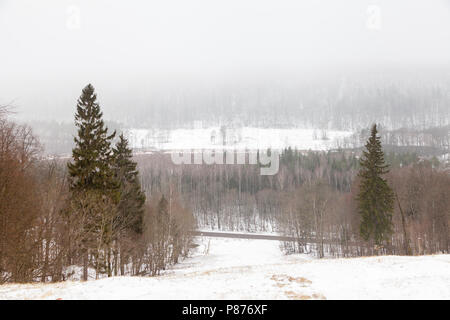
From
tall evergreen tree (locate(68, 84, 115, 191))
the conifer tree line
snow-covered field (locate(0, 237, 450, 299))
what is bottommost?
the conifer tree line

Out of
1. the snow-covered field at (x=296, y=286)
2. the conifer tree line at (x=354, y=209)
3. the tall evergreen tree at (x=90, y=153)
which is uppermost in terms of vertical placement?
the tall evergreen tree at (x=90, y=153)

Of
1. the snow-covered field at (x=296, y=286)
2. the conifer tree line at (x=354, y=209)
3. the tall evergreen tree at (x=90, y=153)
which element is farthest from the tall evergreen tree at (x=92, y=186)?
the conifer tree line at (x=354, y=209)

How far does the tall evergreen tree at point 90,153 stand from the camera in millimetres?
23453

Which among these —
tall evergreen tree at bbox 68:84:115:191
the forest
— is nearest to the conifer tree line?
the forest

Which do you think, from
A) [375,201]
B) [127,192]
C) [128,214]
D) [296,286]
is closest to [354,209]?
[375,201]

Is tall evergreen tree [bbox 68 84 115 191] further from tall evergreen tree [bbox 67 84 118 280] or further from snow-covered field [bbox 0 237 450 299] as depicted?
snow-covered field [bbox 0 237 450 299]

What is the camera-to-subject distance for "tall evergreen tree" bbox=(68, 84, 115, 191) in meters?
23.5

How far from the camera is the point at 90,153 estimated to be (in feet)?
78.2

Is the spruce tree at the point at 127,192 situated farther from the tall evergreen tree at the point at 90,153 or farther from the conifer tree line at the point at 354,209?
the conifer tree line at the point at 354,209

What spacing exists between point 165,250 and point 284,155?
89.5 meters

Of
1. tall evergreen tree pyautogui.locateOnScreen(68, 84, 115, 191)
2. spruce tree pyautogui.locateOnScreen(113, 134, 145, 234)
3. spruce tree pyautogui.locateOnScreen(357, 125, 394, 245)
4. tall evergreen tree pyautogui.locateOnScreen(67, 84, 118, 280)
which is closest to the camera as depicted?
tall evergreen tree pyautogui.locateOnScreen(67, 84, 118, 280)

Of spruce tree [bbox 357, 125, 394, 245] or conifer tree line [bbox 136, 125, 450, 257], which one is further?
conifer tree line [bbox 136, 125, 450, 257]

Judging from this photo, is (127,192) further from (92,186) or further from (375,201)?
(375,201)

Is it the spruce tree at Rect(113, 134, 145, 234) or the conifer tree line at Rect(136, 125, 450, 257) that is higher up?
the spruce tree at Rect(113, 134, 145, 234)
